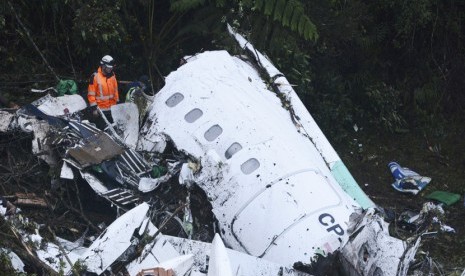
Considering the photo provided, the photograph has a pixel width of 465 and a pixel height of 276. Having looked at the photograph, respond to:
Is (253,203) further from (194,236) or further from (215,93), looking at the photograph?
(215,93)

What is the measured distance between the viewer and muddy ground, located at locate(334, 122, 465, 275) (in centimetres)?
1099

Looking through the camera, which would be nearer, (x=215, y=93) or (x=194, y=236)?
(x=194, y=236)

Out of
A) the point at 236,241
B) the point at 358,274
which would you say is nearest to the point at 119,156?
the point at 236,241

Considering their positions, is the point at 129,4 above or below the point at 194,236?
above

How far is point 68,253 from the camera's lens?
24.3 feet

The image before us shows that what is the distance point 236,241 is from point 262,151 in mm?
1094

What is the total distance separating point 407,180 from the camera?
37.8 ft

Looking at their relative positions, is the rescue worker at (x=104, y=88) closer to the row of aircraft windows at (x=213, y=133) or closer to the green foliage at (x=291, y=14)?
the row of aircraft windows at (x=213, y=133)

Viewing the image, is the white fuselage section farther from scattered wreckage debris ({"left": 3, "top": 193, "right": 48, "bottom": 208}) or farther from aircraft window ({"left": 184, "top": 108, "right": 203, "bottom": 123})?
scattered wreckage debris ({"left": 3, "top": 193, "right": 48, "bottom": 208})

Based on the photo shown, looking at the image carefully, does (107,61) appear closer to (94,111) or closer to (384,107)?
(94,111)

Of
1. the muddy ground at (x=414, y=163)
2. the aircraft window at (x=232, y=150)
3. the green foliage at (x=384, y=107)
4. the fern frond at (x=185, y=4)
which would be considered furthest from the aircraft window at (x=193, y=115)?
the green foliage at (x=384, y=107)

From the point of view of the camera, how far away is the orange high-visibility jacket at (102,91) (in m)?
10.2

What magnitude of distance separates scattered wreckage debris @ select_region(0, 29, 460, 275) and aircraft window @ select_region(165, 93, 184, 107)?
0.02 m

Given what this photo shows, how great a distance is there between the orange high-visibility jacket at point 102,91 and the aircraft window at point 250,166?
2.93 meters
